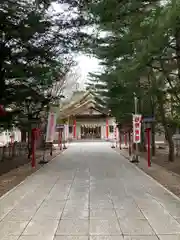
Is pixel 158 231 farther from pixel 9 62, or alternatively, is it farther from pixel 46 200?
pixel 9 62

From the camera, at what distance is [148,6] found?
10305mm

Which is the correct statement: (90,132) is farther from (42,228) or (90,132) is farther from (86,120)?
(42,228)

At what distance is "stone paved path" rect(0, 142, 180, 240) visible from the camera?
19.1ft

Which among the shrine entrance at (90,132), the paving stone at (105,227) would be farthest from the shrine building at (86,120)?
the paving stone at (105,227)

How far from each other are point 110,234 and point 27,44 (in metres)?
11.0

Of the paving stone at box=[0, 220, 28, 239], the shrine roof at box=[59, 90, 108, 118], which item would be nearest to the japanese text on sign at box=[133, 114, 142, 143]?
the paving stone at box=[0, 220, 28, 239]

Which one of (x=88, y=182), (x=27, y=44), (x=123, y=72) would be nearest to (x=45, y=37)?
(x=27, y=44)

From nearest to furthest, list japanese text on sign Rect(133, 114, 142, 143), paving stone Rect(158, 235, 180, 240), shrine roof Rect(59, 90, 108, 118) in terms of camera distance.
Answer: paving stone Rect(158, 235, 180, 240)
japanese text on sign Rect(133, 114, 142, 143)
shrine roof Rect(59, 90, 108, 118)

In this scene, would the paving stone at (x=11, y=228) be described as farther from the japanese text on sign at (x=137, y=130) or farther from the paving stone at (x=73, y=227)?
the japanese text on sign at (x=137, y=130)

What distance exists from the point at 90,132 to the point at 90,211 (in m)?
50.8

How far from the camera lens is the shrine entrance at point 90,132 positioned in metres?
57.0

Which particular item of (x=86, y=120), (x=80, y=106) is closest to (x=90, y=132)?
(x=86, y=120)

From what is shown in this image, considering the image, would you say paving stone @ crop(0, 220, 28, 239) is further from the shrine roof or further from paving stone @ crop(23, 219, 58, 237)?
the shrine roof

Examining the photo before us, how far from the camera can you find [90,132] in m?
58.3
